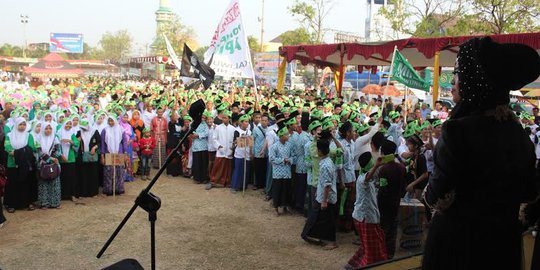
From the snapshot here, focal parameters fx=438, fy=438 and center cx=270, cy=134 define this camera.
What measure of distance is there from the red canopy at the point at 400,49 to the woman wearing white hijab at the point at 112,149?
7.06 metres

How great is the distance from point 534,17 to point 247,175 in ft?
59.3

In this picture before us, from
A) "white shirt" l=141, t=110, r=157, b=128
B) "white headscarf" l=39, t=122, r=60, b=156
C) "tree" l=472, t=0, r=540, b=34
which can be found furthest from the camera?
"tree" l=472, t=0, r=540, b=34

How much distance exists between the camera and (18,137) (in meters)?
7.34

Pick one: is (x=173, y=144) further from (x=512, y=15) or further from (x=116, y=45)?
(x=116, y=45)

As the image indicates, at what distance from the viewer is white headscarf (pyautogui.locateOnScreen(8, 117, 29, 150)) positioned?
7.32 metres

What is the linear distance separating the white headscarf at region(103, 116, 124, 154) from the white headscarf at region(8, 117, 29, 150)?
1594 millimetres

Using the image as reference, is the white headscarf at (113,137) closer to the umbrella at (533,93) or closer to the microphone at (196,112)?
the microphone at (196,112)

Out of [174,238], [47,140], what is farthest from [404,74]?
[47,140]

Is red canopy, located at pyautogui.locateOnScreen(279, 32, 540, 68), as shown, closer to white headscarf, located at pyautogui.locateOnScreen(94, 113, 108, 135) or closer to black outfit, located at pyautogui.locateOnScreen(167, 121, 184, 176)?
black outfit, located at pyautogui.locateOnScreen(167, 121, 184, 176)

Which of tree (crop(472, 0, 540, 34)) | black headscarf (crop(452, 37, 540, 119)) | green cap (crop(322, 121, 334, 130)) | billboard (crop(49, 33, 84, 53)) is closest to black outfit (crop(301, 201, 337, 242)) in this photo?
green cap (crop(322, 121, 334, 130))

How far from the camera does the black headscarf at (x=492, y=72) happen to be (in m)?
1.89

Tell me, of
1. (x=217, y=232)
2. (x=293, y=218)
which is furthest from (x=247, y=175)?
(x=217, y=232)

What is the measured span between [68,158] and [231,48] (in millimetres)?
4462

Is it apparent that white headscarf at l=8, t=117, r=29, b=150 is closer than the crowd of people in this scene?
No
